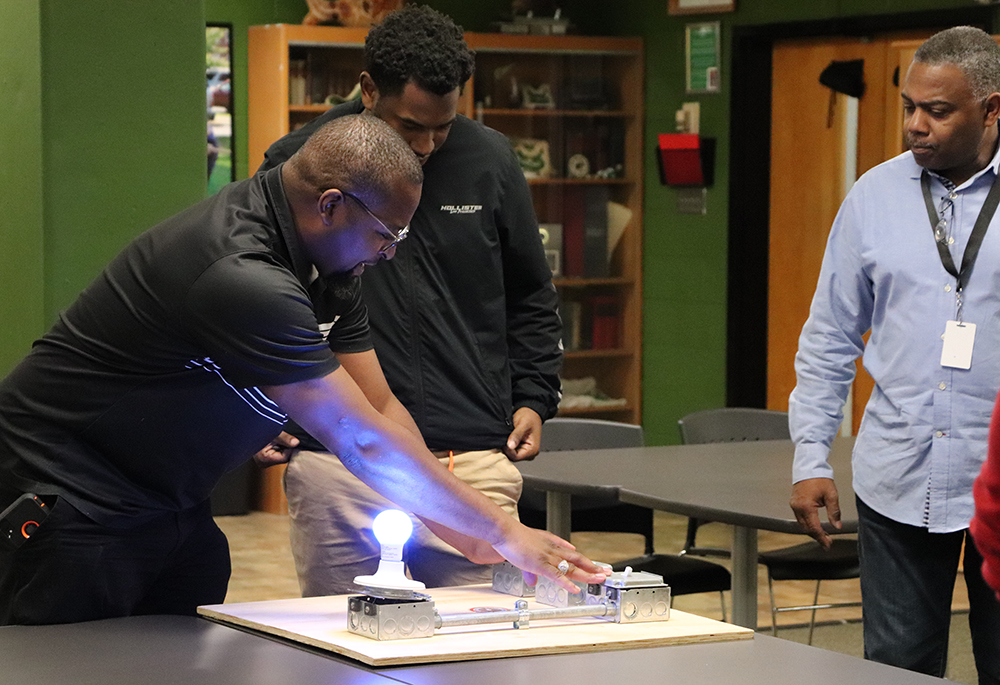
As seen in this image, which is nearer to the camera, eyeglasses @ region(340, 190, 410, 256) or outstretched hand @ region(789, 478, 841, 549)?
eyeglasses @ region(340, 190, 410, 256)

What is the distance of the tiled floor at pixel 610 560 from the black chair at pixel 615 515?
1.45 feet

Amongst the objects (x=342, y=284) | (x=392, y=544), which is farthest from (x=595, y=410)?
(x=392, y=544)

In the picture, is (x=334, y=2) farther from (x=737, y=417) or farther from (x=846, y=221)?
(x=846, y=221)

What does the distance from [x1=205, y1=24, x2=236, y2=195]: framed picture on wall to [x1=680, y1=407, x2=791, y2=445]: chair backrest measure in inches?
129

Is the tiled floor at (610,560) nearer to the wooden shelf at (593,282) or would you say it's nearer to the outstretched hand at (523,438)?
the wooden shelf at (593,282)

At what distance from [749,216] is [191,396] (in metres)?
5.43

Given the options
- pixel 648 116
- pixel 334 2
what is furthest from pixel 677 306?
pixel 334 2

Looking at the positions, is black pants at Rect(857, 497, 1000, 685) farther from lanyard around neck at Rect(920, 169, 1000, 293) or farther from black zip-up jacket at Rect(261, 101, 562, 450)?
black zip-up jacket at Rect(261, 101, 562, 450)

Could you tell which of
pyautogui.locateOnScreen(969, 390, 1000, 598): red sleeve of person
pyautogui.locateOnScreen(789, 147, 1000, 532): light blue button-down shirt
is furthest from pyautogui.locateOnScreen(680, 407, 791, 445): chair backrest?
pyautogui.locateOnScreen(969, 390, 1000, 598): red sleeve of person

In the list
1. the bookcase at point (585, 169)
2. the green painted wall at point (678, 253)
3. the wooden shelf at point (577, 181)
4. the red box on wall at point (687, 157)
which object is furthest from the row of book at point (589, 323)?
the red box on wall at point (687, 157)

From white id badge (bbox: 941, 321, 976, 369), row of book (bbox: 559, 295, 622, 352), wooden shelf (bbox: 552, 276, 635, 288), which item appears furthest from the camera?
row of book (bbox: 559, 295, 622, 352)

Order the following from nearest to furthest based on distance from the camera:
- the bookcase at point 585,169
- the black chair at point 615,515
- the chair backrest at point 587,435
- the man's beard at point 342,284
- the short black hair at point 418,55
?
1. the man's beard at point 342,284
2. the short black hair at point 418,55
3. the black chair at point 615,515
4. the chair backrest at point 587,435
5. the bookcase at point 585,169

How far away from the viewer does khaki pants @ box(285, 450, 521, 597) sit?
116 inches

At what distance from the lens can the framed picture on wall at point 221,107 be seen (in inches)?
298
